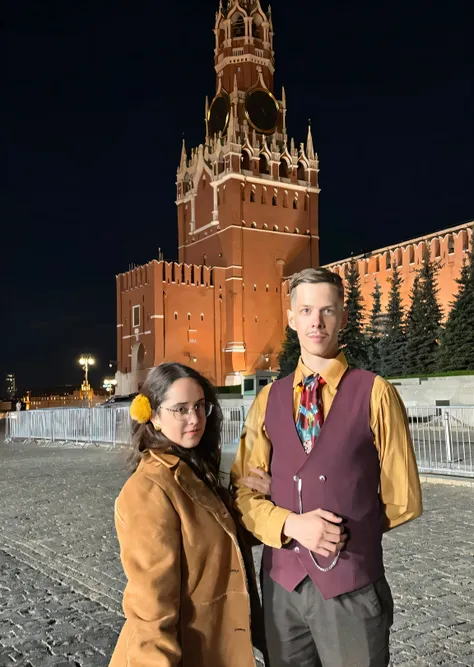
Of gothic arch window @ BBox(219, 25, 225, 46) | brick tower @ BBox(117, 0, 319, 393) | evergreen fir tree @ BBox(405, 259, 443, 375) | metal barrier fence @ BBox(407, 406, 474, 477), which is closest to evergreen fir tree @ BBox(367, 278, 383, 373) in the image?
evergreen fir tree @ BBox(405, 259, 443, 375)

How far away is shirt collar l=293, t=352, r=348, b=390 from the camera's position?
177 cm

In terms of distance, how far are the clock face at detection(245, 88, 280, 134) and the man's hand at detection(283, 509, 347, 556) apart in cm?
4649

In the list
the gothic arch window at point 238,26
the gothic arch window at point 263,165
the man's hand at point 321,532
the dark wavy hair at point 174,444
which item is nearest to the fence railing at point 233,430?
the dark wavy hair at point 174,444

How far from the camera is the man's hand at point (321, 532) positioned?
1609 millimetres

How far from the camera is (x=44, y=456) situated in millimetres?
12992

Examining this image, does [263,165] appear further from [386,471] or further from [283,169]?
[386,471]

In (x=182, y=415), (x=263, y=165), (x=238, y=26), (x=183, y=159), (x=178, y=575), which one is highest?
(x=238, y=26)

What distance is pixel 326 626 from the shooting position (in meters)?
1.66

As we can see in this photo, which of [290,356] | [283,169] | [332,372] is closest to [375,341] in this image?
[290,356]

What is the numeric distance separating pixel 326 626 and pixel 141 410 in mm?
742

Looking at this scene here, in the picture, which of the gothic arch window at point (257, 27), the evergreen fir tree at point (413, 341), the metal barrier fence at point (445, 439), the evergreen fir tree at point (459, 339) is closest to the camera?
the metal barrier fence at point (445, 439)

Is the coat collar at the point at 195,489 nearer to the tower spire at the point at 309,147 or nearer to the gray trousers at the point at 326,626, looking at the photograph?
the gray trousers at the point at 326,626

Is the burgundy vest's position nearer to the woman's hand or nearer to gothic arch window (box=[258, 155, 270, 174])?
the woman's hand

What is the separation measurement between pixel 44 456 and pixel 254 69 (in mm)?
40322
